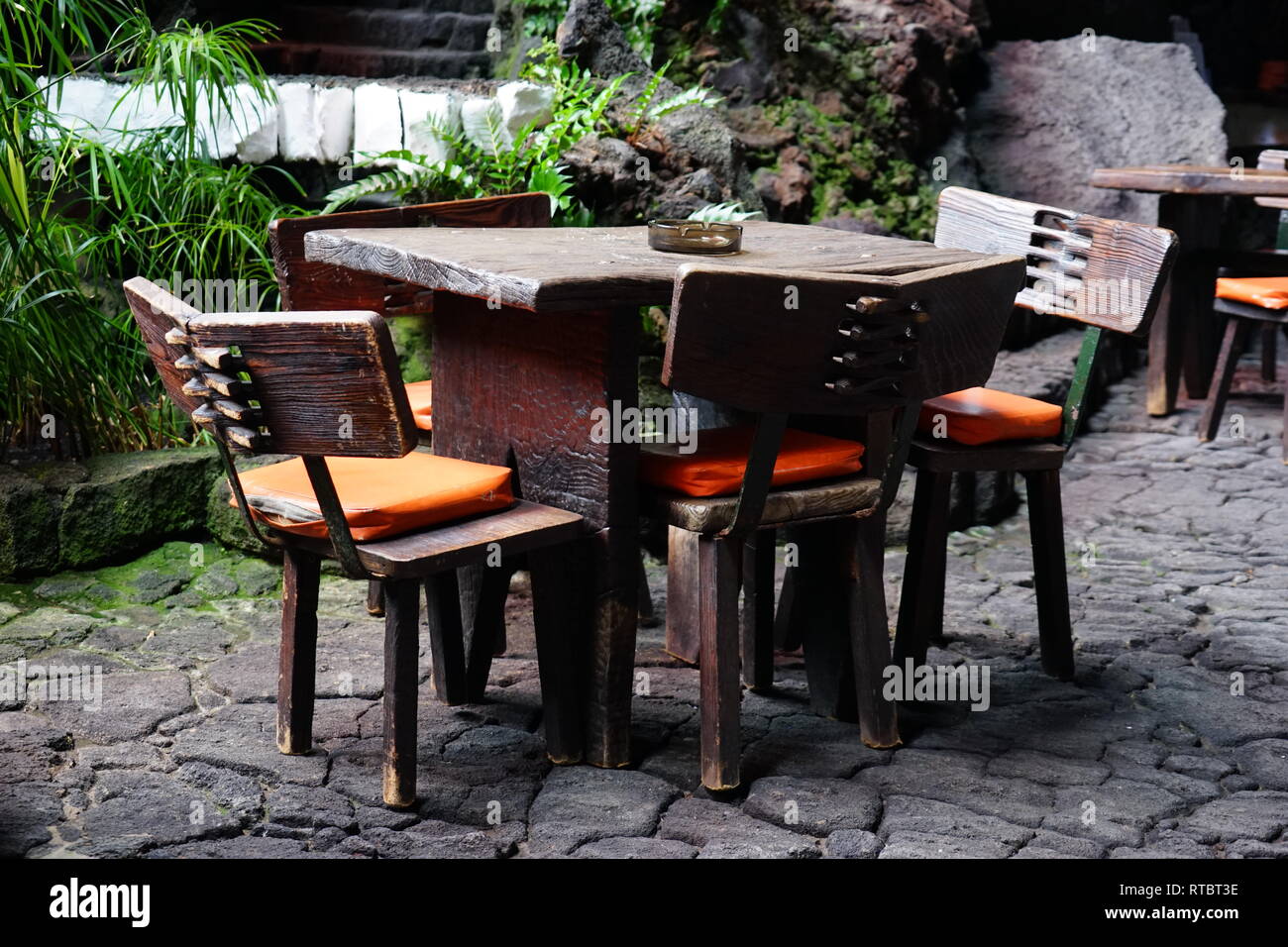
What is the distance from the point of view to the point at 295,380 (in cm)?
261

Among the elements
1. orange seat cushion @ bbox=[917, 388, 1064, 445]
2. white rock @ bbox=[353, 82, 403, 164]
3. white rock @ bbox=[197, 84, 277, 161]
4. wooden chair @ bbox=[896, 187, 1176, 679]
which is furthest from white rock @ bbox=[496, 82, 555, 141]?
orange seat cushion @ bbox=[917, 388, 1064, 445]

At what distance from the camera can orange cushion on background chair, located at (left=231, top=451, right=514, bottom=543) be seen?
288 centimetres

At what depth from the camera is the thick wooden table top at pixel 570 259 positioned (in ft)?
9.36

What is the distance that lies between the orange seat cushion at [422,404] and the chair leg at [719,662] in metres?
1.03

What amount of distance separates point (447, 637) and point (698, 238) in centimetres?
115

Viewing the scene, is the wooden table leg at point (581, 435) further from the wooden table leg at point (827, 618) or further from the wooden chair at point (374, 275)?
the wooden table leg at point (827, 618)

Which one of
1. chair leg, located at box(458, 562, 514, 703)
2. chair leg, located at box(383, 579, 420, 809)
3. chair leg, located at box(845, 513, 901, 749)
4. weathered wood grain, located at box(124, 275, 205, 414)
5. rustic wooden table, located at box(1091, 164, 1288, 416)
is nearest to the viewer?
weathered wood grain, located at box(124, 275, 205, 414)

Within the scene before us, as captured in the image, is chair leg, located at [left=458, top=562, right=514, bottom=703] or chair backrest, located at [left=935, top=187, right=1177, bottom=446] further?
chair leg, located at [left=458, top=562, right=514, bottom=703]

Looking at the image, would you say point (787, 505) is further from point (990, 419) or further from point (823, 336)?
point (990, 419)

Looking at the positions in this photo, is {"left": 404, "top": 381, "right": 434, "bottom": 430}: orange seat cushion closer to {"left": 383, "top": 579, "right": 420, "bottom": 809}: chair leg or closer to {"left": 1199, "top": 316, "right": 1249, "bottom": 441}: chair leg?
{"left": 383, "top": 579, "right": 420, "bottom": 809}: chair leg

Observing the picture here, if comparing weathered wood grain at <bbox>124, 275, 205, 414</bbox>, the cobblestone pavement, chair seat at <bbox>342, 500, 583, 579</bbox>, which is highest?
weathered wood grain at <bbox>124, 275, 205, 414</bbox>

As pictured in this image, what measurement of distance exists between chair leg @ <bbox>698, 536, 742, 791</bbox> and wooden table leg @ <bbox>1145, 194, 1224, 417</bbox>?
4.30 meters

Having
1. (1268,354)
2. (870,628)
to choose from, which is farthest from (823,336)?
(1268,354)

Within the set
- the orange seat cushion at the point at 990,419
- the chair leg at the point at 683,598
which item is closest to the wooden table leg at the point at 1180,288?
the orange seat cushion at the point at 990,419
